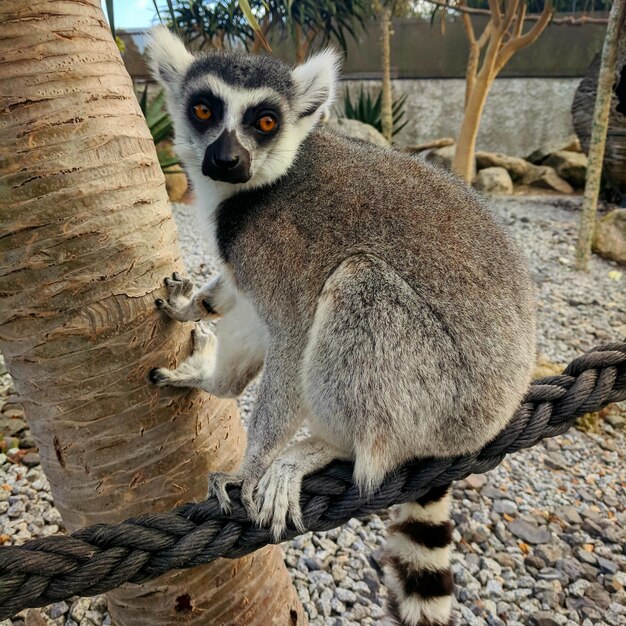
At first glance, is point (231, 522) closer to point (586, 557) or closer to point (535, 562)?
point (535, 562)

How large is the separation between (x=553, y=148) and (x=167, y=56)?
11.5 m

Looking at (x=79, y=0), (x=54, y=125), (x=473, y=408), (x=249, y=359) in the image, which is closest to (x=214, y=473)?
(x=249, y=359)

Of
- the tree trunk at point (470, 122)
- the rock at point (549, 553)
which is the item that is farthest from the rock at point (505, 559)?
the tree trunk at point (470, 122)

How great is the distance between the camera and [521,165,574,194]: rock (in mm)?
10648

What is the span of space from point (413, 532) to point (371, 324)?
0.78 meters

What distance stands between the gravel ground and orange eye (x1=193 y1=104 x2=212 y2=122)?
2.19m

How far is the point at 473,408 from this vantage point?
175 cm

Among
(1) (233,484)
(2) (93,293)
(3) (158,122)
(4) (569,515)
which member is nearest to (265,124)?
(2) (93,293)

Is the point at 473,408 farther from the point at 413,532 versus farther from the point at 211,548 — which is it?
the point at 211,548

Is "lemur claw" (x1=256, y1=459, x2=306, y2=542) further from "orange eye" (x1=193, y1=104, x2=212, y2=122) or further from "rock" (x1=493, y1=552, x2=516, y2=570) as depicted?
"rock" (x1=493, y1=552, x2=516, y2=570)

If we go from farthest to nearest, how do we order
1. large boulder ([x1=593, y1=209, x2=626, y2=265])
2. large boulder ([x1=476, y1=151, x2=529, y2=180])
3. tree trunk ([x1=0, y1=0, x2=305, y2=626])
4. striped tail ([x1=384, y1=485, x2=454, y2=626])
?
large boulder ([x1=476, y1=151, x2=529, y2=180]) → large boulder ([x1=593, y1=209, x2=626, y2=265]) → striped tail ([x1=384, y1=485, x2=454, y2=626]) → tree trunk ([x1=0, y1=0, x2=305, y2=626])

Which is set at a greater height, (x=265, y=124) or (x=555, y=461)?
(x=265, y=124)

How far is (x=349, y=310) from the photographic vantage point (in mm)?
1776

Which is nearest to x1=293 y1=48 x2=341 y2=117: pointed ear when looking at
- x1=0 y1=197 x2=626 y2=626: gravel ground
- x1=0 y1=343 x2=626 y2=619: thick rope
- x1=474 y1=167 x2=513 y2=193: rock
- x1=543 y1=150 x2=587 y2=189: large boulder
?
x1=0 y1=343 x2=626 y2=619: thick rope
